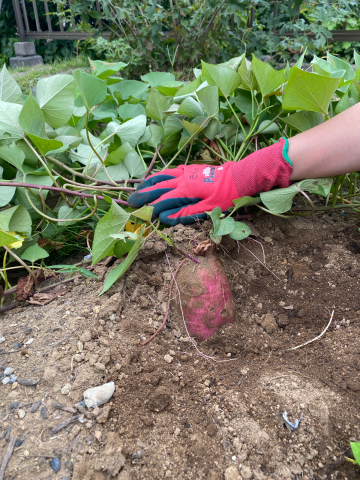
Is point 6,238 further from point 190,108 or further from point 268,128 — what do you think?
point 268,128

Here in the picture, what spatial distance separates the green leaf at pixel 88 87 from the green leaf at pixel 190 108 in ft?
0.93

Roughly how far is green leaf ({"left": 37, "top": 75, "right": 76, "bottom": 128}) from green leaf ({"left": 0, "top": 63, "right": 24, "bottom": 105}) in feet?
0.50

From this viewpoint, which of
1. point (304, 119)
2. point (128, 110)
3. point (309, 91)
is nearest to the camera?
point (309, 91)

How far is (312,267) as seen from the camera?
44.5 inches

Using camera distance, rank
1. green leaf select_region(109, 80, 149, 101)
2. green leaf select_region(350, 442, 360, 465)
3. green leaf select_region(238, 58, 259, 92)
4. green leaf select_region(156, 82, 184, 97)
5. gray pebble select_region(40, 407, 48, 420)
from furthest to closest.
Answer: green leaf select_region(109, 80, 149, 101), green leaf select_region(156, 82, 184, 97), green leaf select_region(238, 58, 259, 92), gray pebble select_region(40, 407, 48, 420), green leaf select_region(350, 442, 360, 465)

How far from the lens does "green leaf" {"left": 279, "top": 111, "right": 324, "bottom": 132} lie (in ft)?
3.81

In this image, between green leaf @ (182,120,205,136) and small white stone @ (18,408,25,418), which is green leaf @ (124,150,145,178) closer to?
green leaf @ (182,120,205,136)

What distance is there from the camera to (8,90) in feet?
4.28

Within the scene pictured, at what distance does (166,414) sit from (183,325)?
0.87 feet

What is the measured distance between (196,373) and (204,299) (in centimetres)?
21

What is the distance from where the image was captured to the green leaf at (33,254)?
3.72 feet

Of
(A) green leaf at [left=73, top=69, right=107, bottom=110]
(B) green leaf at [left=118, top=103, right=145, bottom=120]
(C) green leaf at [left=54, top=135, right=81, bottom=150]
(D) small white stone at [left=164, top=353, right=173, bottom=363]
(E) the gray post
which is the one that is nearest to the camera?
(D) small white stone at [left=164, top=353, right=173, bottom=363]

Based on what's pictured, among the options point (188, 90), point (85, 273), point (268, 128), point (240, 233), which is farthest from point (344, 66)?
point (85, 273)

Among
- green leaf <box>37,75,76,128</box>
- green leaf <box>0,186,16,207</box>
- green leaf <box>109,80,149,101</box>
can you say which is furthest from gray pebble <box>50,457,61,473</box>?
green leaf <box>109,80,149,101</box>
